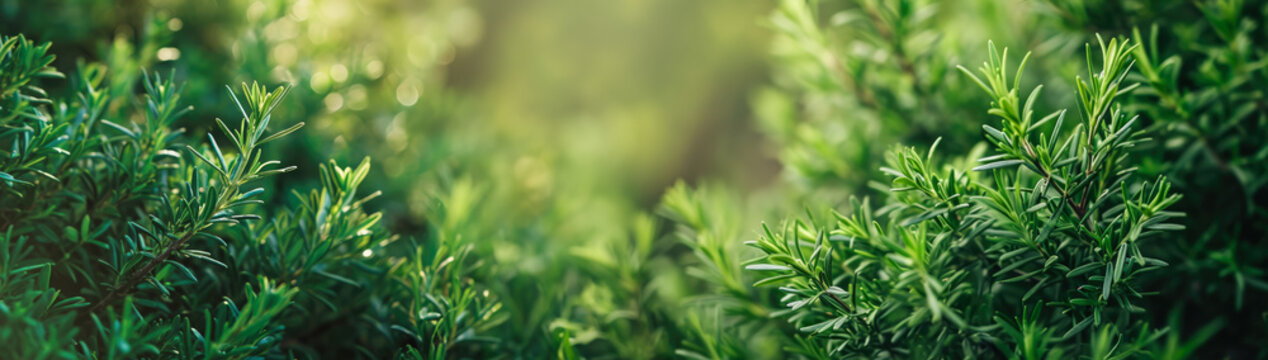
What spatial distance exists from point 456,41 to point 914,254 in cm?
153

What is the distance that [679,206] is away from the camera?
95 cm

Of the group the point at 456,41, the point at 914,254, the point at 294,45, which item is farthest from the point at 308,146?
the point at 914,254

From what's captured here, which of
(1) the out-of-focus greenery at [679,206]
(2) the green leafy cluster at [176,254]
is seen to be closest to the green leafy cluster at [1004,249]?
(1) the out-of-focus greenery at [679,206]

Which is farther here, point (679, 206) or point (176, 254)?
point (679, 206)

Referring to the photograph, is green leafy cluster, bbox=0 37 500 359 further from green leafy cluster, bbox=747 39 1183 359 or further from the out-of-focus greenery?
green leafy cluster, bbox=747 39 1183 359

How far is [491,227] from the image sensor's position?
1.25 m

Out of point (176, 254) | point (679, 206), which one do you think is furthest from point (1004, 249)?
point (176, 254)

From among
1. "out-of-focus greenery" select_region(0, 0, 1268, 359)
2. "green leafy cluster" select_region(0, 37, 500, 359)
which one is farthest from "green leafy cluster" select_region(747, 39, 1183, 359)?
"green leafy cluster" select_region(0, 37, 500, 359)

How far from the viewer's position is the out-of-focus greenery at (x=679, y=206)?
0.64 metres

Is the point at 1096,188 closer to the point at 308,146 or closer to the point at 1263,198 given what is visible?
the point at 1263,198

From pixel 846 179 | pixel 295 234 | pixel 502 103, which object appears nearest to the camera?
pixel 295 234

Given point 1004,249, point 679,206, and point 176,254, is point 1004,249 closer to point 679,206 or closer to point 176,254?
point 679,206

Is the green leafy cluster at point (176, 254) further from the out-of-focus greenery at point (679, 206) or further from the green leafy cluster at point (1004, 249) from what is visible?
the green leafy cluster at point (1004, 249)

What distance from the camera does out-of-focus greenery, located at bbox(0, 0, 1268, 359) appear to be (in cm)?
64
